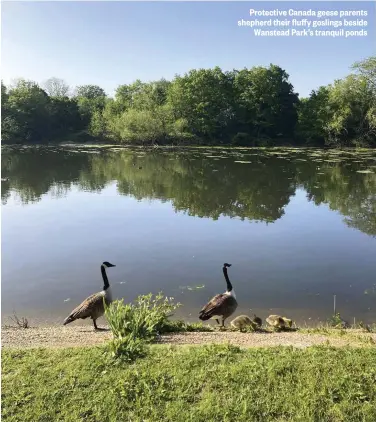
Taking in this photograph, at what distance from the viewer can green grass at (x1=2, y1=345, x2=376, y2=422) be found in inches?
197

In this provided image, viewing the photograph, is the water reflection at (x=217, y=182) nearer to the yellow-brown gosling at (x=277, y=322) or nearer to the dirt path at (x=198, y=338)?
the yellow-brown gosling at (x=277, y=322)

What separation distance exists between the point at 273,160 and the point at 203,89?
98.7 ft

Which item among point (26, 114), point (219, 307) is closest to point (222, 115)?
point (26, 114)

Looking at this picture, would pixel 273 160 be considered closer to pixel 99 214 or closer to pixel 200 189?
pixel 200 189

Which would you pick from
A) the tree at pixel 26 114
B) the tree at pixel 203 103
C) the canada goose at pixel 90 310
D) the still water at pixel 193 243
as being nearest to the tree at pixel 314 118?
the tree at pixel 203 103

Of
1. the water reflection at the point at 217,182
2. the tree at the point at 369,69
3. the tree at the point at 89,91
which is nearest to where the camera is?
the water reflection at the point at 217,182

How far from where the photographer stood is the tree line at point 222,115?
64.5m

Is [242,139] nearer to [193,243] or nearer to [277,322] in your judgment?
[193,243]

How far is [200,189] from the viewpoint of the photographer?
2750cm

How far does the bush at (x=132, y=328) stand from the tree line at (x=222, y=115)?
197ft

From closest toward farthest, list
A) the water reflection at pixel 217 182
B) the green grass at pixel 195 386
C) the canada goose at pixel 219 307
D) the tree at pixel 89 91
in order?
the green grass at pixel 195 386 → the canada goose at pixel 219 307 → the water reflection at pixel 217 182 → the tree at pixel 89 91

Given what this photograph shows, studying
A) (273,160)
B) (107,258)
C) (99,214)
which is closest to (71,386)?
(107,258)

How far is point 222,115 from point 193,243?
5795 cm

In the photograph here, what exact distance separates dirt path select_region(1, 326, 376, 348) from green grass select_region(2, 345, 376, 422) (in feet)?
2.96
